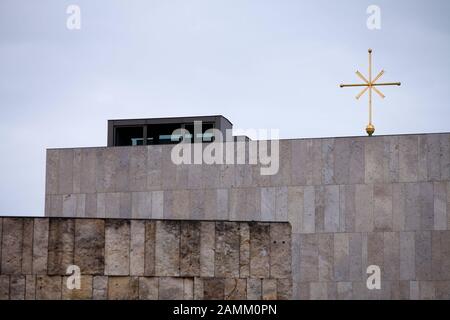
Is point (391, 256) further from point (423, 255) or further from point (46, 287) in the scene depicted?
point (46, 287)

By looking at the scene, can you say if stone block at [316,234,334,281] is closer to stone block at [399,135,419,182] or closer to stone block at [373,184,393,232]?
A: stone block at [373,184,393,232]

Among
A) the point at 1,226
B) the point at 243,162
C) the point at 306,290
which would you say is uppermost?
the point at 243,162

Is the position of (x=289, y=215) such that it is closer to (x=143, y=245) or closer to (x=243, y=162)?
(x=243, y=162)

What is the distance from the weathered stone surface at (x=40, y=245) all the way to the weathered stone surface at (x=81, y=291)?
76 cm

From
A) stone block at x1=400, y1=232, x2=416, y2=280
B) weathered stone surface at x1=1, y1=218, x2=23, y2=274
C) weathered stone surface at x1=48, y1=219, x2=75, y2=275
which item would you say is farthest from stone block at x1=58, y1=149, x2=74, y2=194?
weathered stone surface at x1=1, y1=218, x2=23, y2=274

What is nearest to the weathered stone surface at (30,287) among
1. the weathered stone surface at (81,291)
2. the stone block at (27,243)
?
the stone block at (27,243)

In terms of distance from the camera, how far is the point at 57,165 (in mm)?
51688

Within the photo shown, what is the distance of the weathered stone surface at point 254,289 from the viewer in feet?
97.9

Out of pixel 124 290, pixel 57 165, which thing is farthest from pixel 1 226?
pixel 57 165

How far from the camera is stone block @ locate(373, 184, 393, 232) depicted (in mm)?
45656

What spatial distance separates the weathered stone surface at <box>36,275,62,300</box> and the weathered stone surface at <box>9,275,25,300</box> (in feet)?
1.37

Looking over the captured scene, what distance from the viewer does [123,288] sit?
1152 inches

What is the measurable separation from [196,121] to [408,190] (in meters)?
12.1

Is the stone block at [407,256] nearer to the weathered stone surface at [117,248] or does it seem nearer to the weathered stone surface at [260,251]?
the weathered stone surface at [260,251]
